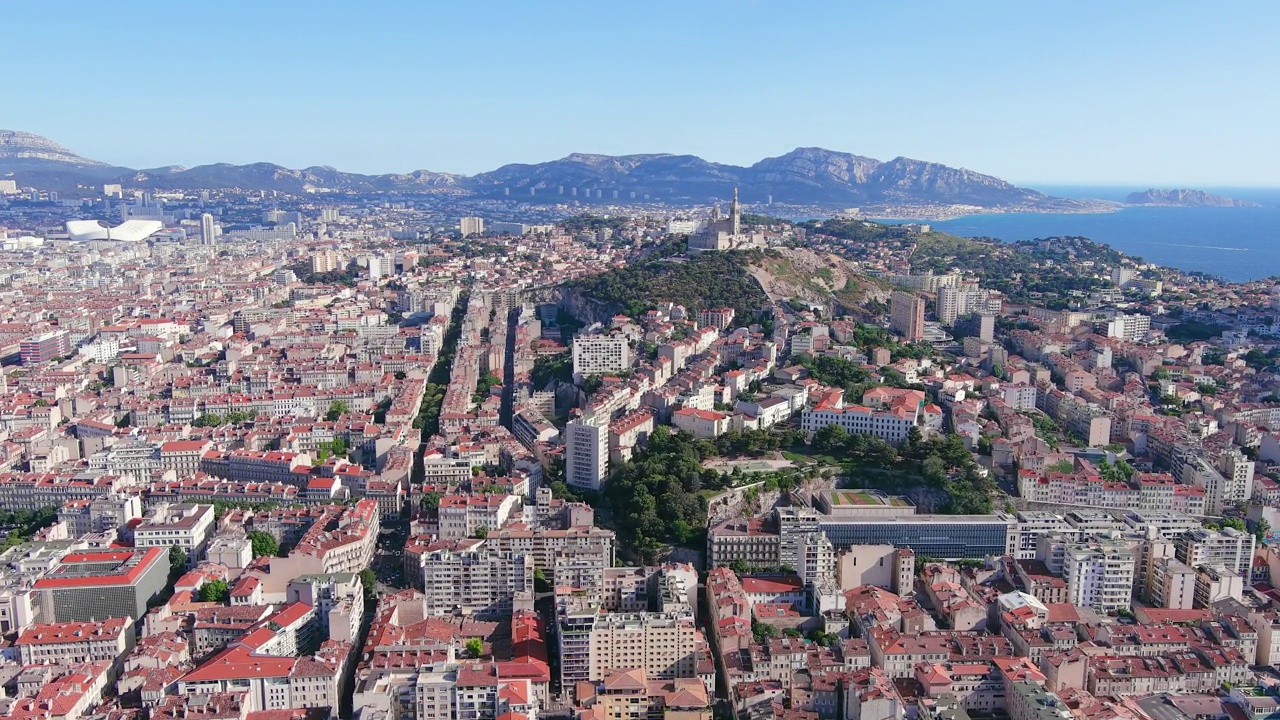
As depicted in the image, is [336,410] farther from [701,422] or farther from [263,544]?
[701,422]

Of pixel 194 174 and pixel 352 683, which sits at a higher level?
pixel 194 174

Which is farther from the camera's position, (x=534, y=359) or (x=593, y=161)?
(x=593, y=161)

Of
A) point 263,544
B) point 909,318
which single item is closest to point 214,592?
point 263,544

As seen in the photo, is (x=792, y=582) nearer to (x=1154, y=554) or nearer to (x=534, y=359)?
(x=1154, y=554)

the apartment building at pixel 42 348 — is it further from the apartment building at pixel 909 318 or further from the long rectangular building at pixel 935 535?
the apartment building at pixel 909 318

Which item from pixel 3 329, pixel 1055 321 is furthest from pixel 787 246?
pixel 3 329

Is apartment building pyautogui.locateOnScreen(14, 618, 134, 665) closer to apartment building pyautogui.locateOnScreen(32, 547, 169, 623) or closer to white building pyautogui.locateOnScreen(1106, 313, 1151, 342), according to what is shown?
apartment building pyautogui.locateOnScreen(32, 547, 169, 623)
